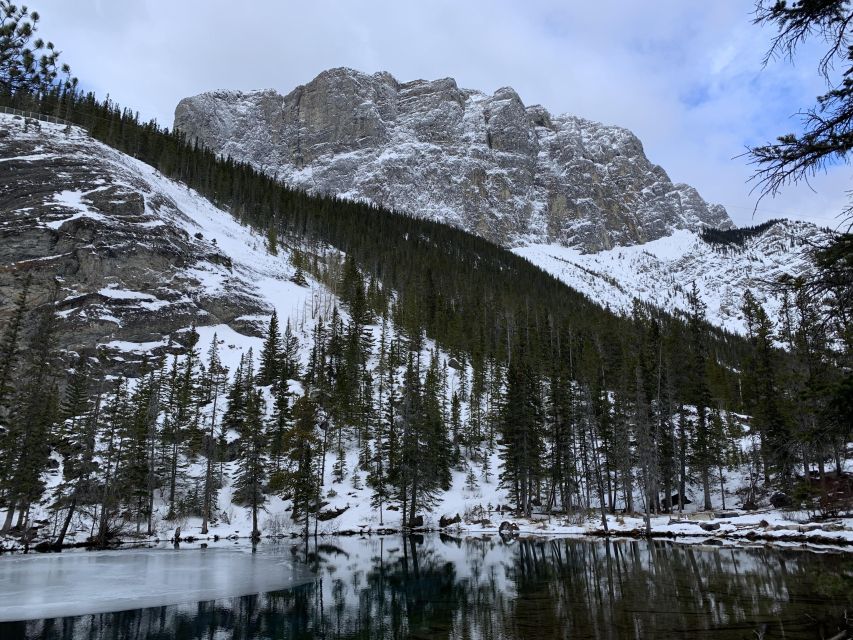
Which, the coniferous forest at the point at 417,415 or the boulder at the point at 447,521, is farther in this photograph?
the boulder at the point at 447,521

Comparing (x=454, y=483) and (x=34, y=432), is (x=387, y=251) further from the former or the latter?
(x=34, y=432)

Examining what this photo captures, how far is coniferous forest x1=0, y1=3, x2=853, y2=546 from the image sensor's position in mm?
41125

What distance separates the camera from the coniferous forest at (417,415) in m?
41.1

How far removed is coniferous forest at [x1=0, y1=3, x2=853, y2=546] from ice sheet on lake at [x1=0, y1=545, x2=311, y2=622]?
417 inches

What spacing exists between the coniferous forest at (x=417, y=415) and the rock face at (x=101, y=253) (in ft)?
12.1

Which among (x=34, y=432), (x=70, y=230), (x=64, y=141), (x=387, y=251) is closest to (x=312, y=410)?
(x=34, y=432)

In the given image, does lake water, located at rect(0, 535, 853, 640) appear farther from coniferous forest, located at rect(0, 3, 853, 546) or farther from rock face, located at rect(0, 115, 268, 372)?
rock face, located at rect(0, 115, 268, 372)

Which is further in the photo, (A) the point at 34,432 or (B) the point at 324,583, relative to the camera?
(A) the point at 34,432

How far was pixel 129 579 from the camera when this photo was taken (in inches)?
1006

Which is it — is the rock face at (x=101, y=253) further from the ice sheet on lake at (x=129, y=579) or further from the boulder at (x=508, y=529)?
the boulder at (x=508, y=529)

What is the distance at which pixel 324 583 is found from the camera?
25.2 meters

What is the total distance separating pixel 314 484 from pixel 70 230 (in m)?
54.6

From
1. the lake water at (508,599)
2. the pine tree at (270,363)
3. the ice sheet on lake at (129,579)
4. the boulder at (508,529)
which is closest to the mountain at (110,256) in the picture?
the pine tree at (270,363)

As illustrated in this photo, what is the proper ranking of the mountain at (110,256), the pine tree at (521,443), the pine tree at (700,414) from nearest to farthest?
the pine tree at (700,414)
the pine tree at (521,443)
the mountain at (110,256)
